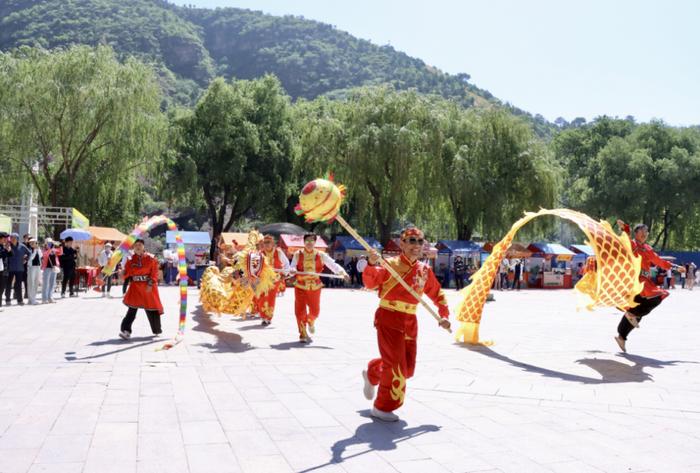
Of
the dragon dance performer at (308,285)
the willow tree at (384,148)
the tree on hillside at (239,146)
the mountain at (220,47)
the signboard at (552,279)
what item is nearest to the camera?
the dragon dance performer at (308,285)

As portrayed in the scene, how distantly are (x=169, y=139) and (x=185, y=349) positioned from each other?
25.1 meters

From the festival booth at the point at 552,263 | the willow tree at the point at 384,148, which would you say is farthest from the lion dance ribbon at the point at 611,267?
the festival booth at the point at 552,263

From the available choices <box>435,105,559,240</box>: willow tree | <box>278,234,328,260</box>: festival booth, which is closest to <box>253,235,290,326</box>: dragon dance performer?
<box>278,234,328,260</box>: festival booth

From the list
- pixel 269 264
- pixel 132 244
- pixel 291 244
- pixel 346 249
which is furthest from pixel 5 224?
pixel 346 249

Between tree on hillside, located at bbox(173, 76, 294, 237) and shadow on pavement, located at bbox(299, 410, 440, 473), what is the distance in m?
28.4

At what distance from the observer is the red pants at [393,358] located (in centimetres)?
A: 553

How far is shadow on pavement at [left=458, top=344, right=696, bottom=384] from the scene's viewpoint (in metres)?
7.69

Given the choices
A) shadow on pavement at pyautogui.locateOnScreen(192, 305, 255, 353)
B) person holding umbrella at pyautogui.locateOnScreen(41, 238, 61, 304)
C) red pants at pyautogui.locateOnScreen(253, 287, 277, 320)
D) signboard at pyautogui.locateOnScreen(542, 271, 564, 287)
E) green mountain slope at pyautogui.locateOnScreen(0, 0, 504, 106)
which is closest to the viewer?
shadow on pavement at pyautogui.locateOnScreen(192, 305, 255, 353)

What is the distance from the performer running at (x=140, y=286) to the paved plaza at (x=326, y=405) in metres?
0.51

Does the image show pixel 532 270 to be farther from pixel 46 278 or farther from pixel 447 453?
pixel 447 453

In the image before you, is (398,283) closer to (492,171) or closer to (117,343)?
(117,343)

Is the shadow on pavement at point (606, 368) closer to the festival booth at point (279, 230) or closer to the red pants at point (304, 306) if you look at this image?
the red pants at point (304, 306)

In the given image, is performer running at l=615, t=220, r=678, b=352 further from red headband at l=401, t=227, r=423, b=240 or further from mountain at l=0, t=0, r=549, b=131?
mountain at l=0, t=0, r=549, b=131

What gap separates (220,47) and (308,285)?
164077 millimetres
